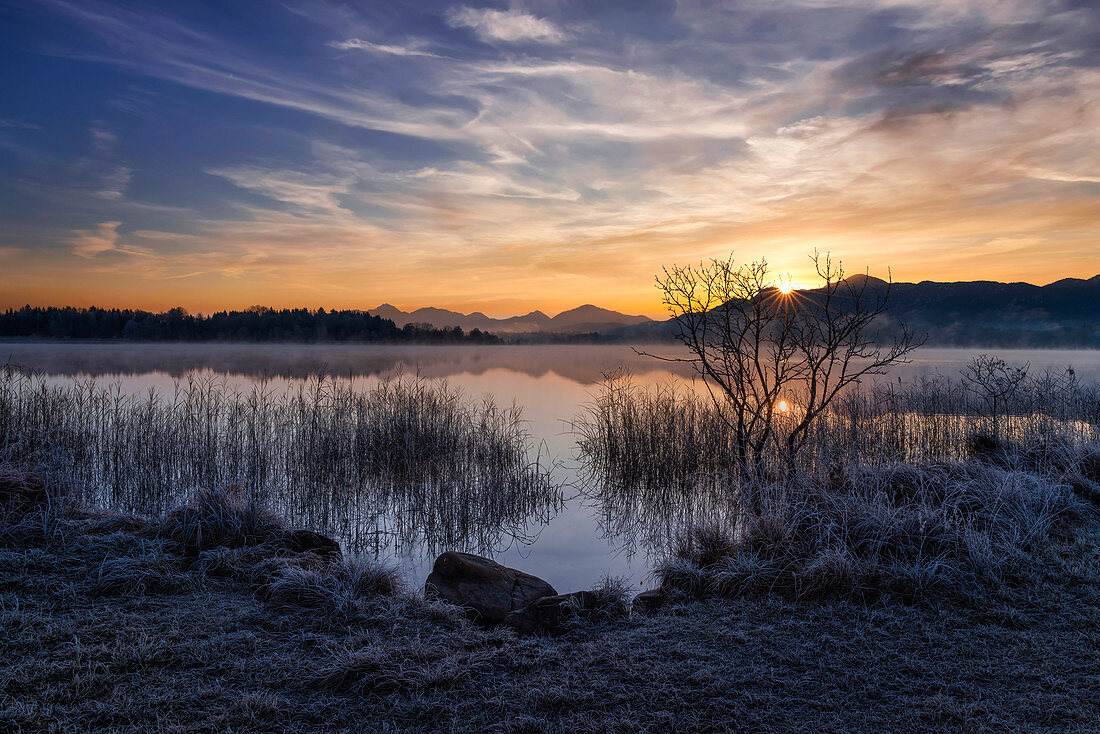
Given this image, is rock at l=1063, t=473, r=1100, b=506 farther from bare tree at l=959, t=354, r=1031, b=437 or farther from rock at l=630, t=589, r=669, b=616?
rock at l=630, t=589, r=669, b=616

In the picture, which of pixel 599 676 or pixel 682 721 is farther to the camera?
pixel 599 676

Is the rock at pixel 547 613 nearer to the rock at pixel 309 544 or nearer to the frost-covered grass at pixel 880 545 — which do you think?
the frost-covered grass at pixel 880 545

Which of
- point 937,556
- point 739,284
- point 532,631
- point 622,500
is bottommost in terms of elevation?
point 622,500

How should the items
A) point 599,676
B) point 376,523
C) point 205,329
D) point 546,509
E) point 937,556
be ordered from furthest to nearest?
point 205,329, point 546,509, point 376,523, point 937,556, point 599,676

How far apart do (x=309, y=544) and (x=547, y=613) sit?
3.26m

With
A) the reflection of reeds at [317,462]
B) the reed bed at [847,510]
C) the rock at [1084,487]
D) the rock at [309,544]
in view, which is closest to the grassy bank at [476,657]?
the reed bed at [847,510]

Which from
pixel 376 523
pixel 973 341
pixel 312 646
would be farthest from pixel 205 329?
A: pixel 973 341

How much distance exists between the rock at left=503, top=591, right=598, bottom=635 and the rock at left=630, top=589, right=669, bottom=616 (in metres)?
Result: 0.50

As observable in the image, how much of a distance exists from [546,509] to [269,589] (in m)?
6.81

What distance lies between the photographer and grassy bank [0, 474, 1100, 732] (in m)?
3.38

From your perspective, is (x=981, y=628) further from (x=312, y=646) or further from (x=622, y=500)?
Result: (x=622, y=500)

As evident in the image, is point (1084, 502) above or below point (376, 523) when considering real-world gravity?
above

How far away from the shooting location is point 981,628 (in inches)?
179

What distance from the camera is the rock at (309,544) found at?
21.9 feet
